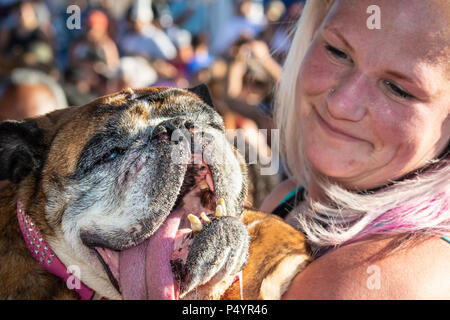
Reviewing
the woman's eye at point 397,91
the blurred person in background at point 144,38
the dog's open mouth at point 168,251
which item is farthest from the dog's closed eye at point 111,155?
the blurred person in background at point 144,38

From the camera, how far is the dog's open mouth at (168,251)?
1962 mm

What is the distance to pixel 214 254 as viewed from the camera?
6.29 ft

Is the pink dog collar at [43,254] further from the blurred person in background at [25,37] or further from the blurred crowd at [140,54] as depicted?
the blurred person in background at [25,37]

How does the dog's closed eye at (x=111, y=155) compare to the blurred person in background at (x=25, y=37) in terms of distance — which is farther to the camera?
the blurred person in background at (x=25, y=37)

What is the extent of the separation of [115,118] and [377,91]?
116cm

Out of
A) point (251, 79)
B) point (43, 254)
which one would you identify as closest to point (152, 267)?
point (43, 254)

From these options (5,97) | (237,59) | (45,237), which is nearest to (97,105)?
(45,237)

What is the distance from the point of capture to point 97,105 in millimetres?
2350

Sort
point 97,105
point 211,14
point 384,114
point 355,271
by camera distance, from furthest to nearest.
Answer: point 211,14 < point 97,105 < point 384,114 < point 355,271

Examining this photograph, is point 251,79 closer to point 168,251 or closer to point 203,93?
point 203,93

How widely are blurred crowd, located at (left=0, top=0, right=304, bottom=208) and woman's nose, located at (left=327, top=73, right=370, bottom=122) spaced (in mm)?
2260

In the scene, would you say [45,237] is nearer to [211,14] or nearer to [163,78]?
[163,78]

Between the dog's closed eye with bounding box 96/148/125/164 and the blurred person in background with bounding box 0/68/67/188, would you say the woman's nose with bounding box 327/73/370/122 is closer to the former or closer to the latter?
the dog's closed eye with bounding box 96/148/125/164
